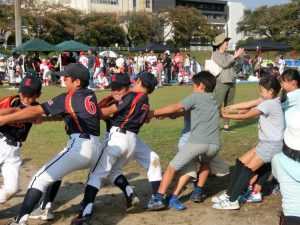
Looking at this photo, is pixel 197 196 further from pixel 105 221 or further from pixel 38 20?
pixel 38 20

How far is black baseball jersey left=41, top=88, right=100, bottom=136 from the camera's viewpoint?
4258mm

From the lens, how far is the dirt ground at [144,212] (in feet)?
15.5

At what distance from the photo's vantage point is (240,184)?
503cm

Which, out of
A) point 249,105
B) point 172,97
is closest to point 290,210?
point 249,105

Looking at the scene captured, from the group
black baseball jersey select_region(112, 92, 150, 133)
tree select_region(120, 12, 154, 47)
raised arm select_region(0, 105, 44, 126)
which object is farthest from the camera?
tree select_region(120, 12, 154, 47)

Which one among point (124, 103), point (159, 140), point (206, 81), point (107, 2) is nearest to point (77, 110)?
point (124, 103)

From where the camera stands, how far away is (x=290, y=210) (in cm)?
316

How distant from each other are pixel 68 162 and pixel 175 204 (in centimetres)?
144

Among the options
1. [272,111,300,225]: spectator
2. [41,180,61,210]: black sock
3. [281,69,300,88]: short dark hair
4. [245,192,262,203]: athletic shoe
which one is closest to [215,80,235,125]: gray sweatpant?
[281,69,300,88]: short dark hair

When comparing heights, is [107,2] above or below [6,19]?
above

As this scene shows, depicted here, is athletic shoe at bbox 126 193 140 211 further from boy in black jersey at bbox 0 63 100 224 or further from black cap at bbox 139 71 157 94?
black cap at bbox 139 71 157 94

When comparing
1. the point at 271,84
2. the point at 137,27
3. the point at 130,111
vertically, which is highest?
the point at 137,27

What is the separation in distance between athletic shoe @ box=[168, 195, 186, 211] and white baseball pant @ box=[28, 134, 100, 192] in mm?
1219

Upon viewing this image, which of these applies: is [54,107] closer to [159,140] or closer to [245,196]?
[245,196]
